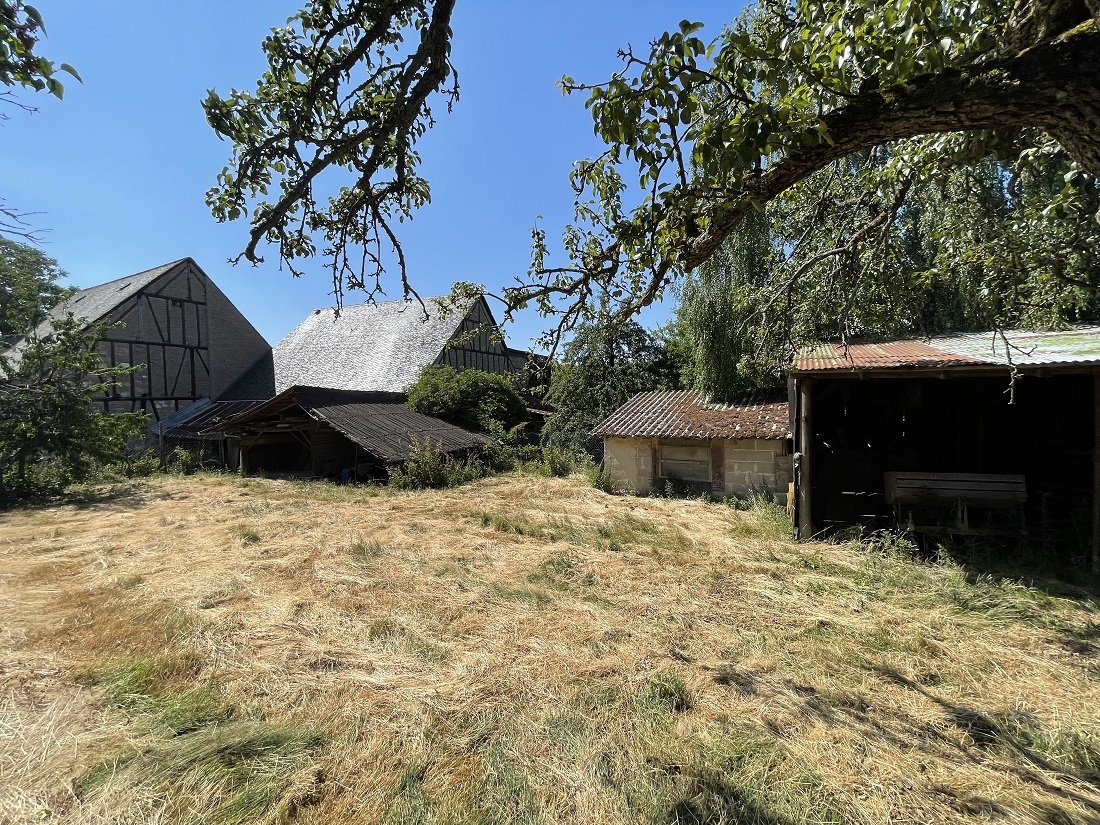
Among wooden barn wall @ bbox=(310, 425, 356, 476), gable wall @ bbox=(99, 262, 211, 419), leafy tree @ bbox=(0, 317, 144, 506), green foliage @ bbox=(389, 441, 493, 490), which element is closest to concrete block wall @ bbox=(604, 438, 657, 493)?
green foliage @ bbox=(389, 441, 493, 490)

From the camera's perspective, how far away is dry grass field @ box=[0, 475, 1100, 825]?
251cm

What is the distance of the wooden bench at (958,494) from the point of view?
666 centimetres

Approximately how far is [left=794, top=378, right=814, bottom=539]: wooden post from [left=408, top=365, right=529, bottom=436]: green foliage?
12.8 meters

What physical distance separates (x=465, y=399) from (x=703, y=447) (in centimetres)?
1097

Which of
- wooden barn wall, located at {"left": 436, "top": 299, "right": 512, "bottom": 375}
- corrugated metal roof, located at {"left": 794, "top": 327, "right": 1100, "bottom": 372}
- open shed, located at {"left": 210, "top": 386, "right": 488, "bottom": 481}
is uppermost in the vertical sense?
wooden barn wall, located at {"left": 436, "top": 299, "right": 512, "bottom": 375}

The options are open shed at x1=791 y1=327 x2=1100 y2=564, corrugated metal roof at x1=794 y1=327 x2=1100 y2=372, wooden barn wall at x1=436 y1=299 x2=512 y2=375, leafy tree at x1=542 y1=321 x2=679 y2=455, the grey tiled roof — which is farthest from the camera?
wooden barn wall at x1=436 y1=299 x2=512 y2=375

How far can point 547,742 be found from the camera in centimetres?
296

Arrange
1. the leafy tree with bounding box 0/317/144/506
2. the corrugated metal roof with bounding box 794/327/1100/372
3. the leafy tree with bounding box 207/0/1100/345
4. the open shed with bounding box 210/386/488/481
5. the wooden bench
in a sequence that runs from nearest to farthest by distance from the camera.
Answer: the leafy tree with bounding box 207/0/1100/345
the corrugated metal roof with bounding box 794/327/1100/372
the wooden bench
the leafy tree with bounding box 0/317/144/506
the open shed with bounding box 210/386/488/481

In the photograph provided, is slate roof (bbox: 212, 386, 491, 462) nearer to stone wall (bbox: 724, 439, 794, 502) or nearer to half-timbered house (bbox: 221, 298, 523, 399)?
half-timbered house (bbox: 221, 298, 523, 399)

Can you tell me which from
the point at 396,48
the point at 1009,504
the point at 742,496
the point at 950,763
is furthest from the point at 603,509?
the point at 396,48

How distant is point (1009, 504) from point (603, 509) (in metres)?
6.71

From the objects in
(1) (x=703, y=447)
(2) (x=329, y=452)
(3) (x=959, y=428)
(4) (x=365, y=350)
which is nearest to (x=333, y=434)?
(2) (x=329, y=452)

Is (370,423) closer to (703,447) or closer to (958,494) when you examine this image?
(703,447)

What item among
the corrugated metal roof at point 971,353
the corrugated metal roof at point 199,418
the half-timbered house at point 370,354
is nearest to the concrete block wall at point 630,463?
the corrugated metal roof at point 971,353
